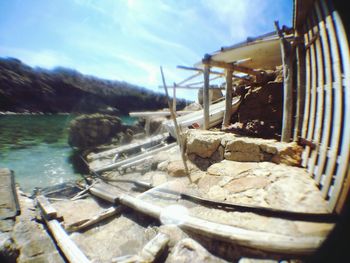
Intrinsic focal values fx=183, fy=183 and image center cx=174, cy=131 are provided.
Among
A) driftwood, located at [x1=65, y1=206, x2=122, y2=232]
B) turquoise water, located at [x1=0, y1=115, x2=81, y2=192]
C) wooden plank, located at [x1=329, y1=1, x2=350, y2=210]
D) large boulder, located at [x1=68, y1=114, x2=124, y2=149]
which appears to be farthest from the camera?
large boulder, located at [x1=68, y1=114, x2=124, y2=149]

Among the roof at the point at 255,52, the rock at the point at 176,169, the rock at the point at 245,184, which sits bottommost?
the rock at the point at 176,169

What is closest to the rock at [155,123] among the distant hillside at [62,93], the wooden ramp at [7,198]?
the wooden ramp at [7,198]

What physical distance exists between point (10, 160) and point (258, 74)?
16.8 m

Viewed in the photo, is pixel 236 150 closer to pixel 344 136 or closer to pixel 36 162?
pixel 344 136

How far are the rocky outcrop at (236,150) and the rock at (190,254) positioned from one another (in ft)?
7.91

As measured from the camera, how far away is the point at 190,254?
2.65m

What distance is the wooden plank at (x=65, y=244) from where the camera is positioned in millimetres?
3061

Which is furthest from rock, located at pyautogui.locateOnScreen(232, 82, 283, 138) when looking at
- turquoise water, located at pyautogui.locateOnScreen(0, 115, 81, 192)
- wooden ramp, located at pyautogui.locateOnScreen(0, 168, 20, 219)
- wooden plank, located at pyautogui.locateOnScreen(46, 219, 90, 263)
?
turquoise water, located at pyautogui.locateOnScreen(0, 115, 81, 192)

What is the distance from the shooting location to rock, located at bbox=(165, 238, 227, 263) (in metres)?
2.56

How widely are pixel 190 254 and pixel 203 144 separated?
308 centimetres

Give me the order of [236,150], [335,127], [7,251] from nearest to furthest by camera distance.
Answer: [335,127] < [7,251] < [236,150]

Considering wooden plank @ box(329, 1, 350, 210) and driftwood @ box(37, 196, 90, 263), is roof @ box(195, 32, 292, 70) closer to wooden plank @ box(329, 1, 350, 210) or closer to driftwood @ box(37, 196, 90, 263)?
wooden plank @ box(329, 1, 350, 210)

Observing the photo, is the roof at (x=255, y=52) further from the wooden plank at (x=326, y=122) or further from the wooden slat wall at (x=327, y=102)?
the wooden plank at (x=326, y=122)

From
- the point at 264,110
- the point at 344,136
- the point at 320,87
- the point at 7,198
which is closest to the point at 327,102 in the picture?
the point at 320,87
